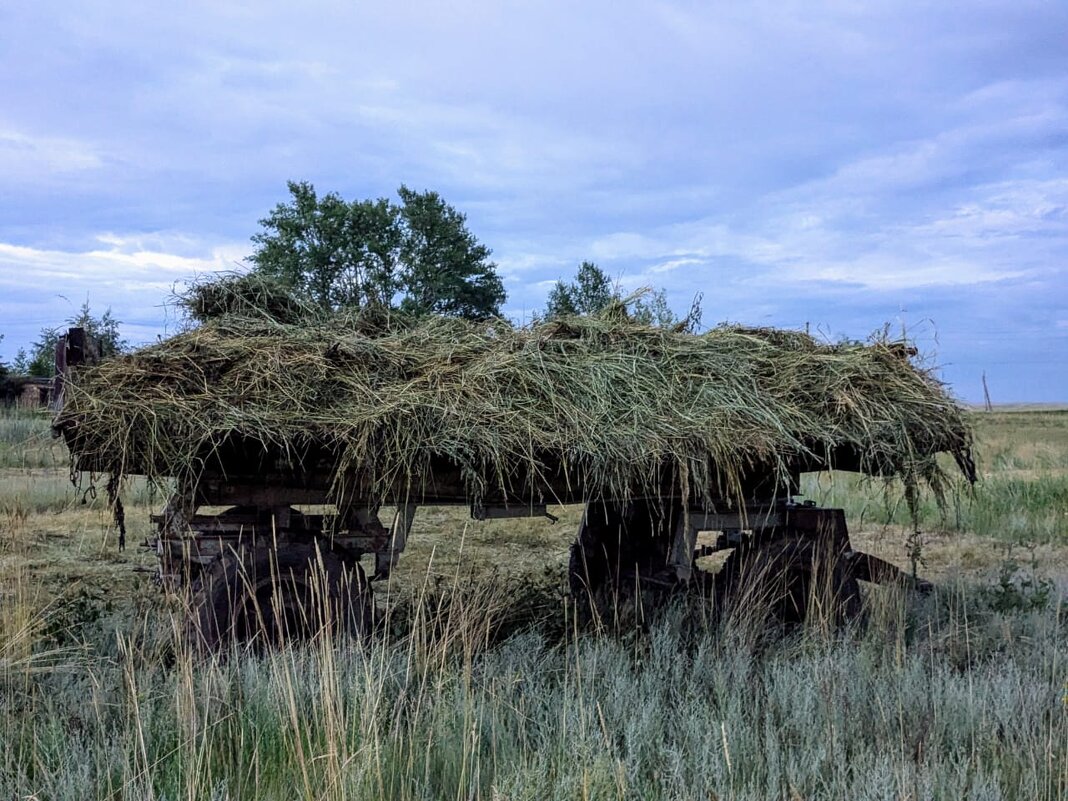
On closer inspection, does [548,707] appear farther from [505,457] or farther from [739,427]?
[739,427]

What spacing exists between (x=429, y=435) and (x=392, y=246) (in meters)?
21.8

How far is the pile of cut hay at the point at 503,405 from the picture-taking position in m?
4.61

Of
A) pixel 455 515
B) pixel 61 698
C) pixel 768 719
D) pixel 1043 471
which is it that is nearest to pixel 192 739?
pixel 61 698

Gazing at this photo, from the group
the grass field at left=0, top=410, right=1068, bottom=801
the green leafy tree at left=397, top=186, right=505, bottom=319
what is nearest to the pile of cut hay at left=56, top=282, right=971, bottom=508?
the grass field at left=0, top=410, right=1068, bottom=801

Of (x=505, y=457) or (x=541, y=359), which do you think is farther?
(x=541, y=359)

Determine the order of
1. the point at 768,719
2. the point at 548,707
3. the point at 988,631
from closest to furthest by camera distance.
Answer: the point at 768,719 → the point at 548,707 → the point at 988,631

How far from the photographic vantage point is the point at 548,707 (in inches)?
173

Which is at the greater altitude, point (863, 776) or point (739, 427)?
point (739, 427)

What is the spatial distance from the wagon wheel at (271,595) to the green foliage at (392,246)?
1799cm

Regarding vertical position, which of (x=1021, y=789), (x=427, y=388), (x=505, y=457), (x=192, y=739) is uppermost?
(x=427, y=388)

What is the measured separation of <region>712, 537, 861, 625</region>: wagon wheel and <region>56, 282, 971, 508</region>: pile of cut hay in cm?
60

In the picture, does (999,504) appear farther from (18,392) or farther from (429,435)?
(18,392)

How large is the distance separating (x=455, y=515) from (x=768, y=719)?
10.6m

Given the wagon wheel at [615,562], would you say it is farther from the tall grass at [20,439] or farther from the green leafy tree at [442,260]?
the green leafy tree at [442,260]
